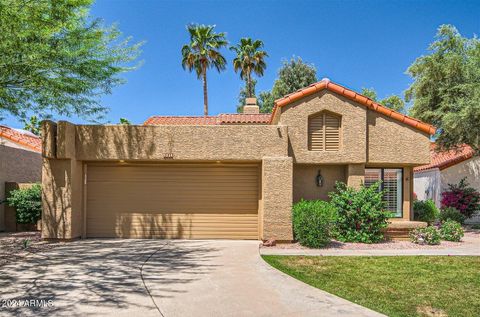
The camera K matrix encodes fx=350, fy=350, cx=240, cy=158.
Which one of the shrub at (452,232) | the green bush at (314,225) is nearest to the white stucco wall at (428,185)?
the shrub at (452,232)

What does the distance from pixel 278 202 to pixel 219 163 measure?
277cm

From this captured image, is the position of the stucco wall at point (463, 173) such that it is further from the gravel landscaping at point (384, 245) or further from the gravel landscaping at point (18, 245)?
the gravel landscaping at point (18, 245)

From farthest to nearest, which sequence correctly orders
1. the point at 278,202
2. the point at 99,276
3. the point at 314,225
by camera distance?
the point at 278,202 → the point at 314,225 → the point at 99,276

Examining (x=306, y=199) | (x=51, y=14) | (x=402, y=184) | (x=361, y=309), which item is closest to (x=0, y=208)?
(x=51, y=14)

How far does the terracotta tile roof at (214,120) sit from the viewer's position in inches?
704

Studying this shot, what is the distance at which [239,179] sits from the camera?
1312 cm

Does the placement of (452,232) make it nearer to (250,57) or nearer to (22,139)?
(22,139)

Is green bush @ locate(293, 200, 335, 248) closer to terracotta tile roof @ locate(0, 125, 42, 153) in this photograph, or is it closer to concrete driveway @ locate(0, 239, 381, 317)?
concrete driveway @ locate(0, 239, 381, 317)

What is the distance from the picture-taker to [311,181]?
13453 millimetres

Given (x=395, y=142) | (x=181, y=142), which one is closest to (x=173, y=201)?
(x=181, y=142)

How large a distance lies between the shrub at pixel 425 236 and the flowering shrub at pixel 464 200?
28.0 ft

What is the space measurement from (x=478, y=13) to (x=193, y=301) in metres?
16.7

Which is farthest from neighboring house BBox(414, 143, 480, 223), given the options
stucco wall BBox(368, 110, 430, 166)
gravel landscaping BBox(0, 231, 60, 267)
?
gravel landscaping BBox(0, 231, 60, 267)

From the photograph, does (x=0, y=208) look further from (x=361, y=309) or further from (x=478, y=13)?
(x=478, y=13)
